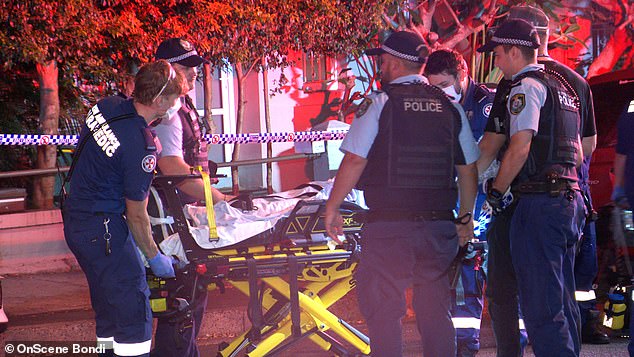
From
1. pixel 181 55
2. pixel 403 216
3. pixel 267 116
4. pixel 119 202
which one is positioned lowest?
pixel 267 116

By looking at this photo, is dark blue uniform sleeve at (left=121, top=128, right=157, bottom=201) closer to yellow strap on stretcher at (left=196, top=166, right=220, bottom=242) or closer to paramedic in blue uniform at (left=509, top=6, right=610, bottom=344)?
yellow strap on stretcher at (left=196, top=166, right=220, bottom=242)

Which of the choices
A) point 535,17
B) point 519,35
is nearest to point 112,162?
point 519,35

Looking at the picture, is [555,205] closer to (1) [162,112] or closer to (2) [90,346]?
(1) [162,112]

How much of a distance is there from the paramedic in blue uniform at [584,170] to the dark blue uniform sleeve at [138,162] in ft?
7.80

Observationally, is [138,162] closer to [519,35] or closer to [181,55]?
[181,55]

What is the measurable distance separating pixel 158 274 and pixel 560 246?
6.86 ft

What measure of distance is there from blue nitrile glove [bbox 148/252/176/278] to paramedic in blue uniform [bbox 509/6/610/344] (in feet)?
7.96

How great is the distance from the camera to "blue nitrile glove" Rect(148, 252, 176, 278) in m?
4.46

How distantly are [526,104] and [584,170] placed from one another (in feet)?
3.62

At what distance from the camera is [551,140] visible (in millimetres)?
4582

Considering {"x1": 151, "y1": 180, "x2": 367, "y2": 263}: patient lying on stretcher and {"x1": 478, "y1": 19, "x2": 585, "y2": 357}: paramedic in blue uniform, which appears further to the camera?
{"x1": 151, "y1": 180, "x2": 367, "y2": 263}: patient lying on stretcher

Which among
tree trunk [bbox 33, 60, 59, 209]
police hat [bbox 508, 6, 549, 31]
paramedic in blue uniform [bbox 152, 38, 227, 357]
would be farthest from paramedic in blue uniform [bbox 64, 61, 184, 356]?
tree trunk [bbox 33, 60, 59, 209]

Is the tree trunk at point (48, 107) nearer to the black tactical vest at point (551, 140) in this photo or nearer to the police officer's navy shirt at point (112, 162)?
the police officer's navy shirt at point (112, 162)

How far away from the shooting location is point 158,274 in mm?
4574
